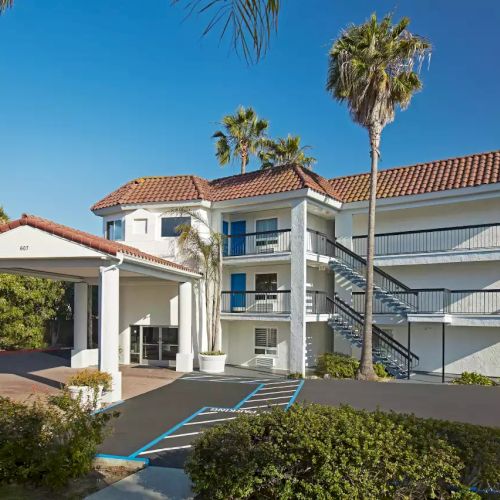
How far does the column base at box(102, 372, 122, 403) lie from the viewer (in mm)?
14180

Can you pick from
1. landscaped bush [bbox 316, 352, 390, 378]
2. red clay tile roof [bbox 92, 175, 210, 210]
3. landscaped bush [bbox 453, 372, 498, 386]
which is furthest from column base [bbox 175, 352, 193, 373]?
landscaped bush [bbox 453, 372, 498, 386]

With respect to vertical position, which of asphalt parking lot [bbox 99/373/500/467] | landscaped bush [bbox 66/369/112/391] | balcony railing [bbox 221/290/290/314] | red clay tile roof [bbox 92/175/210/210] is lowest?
asphalt parking lot [bbox 99/373/500/467]

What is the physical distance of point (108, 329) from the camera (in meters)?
14.5

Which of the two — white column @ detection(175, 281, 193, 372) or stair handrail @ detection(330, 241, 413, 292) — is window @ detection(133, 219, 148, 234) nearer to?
white column @ detection(175, 281, 193, 372)

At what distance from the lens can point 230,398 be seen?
15.3 m

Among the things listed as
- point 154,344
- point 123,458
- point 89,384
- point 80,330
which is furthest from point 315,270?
point 123,458

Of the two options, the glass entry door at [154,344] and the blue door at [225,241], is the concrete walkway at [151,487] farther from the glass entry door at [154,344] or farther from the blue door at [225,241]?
the blue door at [225,241]

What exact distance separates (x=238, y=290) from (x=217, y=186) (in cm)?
555

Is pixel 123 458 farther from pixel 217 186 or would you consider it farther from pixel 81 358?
pixel 217 186

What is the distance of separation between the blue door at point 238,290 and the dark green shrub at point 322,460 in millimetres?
16243

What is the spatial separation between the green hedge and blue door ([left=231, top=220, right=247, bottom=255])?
16.5m

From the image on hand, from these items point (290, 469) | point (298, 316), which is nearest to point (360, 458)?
point (290, 469)

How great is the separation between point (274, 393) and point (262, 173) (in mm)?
Result: 11622

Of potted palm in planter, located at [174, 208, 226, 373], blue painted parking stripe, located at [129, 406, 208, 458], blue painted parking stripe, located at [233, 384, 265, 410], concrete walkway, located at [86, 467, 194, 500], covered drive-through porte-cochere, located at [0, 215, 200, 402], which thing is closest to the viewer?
concrete walkway, located at [86, 467, 194, 500]
